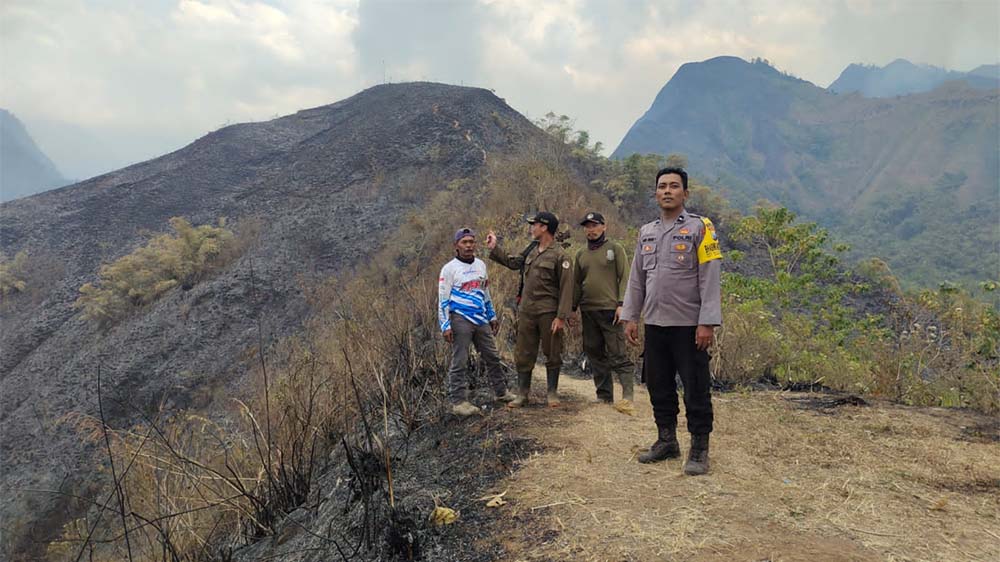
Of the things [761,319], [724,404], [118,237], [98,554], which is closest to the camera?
[724,404]

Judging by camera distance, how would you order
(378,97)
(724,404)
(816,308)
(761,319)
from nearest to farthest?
(724,404)
(761,319)
(816,308)
(378,97)

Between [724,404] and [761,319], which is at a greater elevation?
[761,319]

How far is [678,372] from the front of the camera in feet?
8.98

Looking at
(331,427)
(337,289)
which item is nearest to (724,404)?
(331,427)

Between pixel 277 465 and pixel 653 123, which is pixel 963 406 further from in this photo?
pixel 653 123

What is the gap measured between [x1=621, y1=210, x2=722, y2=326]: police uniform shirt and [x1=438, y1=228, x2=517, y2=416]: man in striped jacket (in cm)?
149

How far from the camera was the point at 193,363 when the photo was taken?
11414 mm

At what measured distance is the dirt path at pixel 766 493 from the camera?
78.5 inches

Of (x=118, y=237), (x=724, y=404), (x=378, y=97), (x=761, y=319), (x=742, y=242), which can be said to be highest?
(x=378, y=97)

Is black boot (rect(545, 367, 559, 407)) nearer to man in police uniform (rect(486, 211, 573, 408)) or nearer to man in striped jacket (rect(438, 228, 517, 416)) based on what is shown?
man in police uniform (rect(486, 211, 573, 408))

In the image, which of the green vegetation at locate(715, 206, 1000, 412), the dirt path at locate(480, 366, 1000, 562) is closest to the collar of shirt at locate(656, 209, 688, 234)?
the dirt path at locate(480, 366, 1000, 562)

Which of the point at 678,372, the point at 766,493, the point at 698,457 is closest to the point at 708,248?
the point at 678,372

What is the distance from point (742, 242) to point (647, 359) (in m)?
15.4

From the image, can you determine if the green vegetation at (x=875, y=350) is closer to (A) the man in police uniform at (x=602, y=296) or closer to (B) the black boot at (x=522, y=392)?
(A) the man in police uniform at (x=602, y=296)
